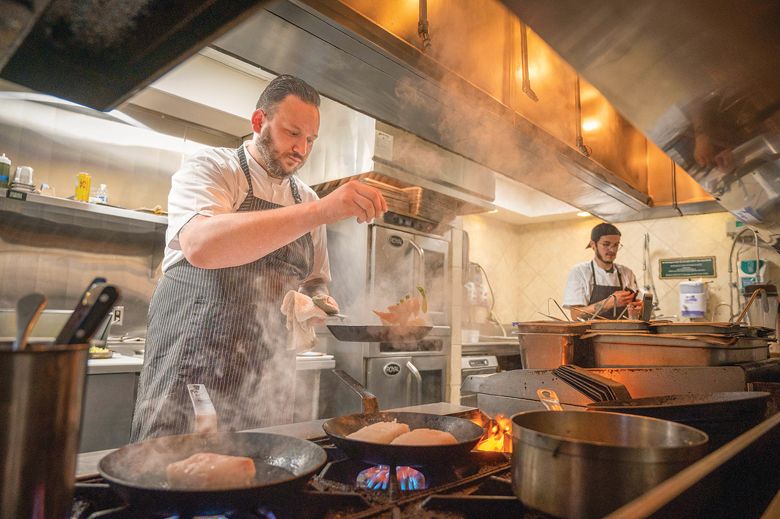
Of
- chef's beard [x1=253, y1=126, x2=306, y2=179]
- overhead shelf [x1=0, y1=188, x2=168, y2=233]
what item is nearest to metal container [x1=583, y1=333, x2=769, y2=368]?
chef's beard [x1=253, y1=126, x2=306, y2=179]

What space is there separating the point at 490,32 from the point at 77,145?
2759 millimetres

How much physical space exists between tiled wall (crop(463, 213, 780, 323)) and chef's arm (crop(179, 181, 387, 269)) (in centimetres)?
451

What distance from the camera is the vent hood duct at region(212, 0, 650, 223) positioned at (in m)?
1.21

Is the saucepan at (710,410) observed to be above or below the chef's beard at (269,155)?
below

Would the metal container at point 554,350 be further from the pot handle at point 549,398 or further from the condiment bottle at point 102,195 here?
the condiment bottle at point 102,195

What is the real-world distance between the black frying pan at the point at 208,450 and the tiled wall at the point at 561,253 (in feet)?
16.3

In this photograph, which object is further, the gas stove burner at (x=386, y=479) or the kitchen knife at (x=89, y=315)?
the gas stove burner at (x=386, y=479)

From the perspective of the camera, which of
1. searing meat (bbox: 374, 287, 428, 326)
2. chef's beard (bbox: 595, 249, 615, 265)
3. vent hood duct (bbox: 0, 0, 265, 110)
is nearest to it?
vent hood duct (bbox: 0, 0, 265, 110)

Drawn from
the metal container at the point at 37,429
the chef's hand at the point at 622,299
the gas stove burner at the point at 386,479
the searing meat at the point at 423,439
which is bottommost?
the gas stove burner at the point at 386,479

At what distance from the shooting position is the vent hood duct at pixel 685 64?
42.6 inches

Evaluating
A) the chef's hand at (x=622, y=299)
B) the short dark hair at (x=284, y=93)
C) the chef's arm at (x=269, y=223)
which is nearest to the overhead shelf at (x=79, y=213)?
the short dark hair at (x=284, y=93)

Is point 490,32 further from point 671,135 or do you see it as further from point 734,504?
point 734,504

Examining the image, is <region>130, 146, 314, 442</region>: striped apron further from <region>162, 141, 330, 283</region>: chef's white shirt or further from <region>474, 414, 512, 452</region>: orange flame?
<region>474, 414, 512, 452</region>: orange flame

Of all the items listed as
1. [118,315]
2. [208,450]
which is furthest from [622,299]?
[118,315]
